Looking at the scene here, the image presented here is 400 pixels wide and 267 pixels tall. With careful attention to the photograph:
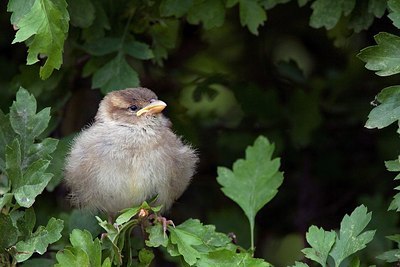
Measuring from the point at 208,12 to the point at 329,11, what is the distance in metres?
0.55

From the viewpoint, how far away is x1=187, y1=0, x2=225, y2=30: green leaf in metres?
4.43

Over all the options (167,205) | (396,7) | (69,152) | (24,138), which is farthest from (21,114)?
(396,7)

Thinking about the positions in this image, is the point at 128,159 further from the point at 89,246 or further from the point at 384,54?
the point at 384,54

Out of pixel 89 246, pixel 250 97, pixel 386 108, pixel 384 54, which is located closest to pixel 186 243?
pixel 89 246

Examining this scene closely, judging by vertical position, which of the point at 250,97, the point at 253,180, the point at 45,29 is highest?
the point at 45,29

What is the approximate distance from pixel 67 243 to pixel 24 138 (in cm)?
71

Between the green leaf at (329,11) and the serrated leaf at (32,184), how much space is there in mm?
1449

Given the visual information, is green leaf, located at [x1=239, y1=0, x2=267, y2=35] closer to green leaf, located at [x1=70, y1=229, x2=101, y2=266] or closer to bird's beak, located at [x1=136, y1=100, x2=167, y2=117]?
bird's beak, located at [x1=136, y1=100, x2=167, y2=117]

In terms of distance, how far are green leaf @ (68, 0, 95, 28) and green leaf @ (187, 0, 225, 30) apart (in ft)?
1.51

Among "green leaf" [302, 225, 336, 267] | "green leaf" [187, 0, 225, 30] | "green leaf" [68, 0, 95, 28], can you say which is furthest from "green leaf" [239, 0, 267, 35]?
"green leaf" [302, 225, 336, 267]

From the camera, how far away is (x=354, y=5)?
14.4ft

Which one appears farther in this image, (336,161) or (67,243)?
(336,161)

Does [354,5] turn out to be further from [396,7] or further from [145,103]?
[145,103]

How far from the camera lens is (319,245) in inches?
150
